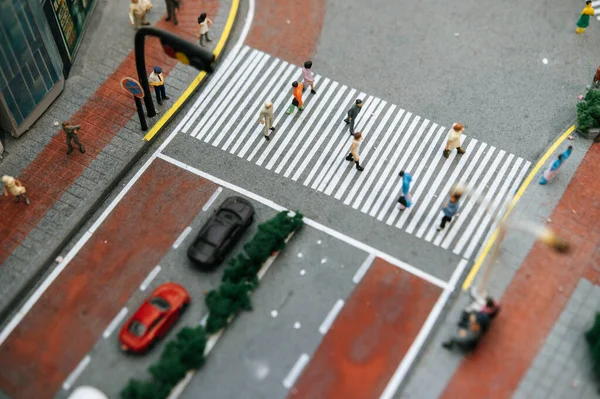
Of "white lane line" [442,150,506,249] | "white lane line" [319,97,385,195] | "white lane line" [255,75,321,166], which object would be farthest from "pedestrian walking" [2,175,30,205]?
"white lane line" [442,150,506,249]

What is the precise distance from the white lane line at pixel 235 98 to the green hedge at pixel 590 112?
12.4m

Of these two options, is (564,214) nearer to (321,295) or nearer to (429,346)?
(429,346)

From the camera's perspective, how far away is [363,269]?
2367cm

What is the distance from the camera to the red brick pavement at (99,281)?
2189 cm

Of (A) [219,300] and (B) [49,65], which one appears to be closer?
(A) [219,300]

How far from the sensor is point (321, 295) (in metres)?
23.2

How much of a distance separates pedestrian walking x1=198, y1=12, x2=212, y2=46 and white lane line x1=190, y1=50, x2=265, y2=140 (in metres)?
1.90

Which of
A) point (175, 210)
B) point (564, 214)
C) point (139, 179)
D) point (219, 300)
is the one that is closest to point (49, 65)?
point (139, 179)

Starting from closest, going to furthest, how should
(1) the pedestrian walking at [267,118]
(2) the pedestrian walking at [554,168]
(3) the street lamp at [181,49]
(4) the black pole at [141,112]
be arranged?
(3) the street lamp at [181,49]
(2) the pedestrian walking at [554,168]
(4) the black pole at [141,112]
(1) the pedestrian walking at [267,118]

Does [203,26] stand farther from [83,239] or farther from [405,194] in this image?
[405,194]

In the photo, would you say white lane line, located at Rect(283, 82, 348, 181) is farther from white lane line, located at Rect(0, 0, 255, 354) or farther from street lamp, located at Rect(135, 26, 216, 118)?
street lamp, located at Rect(135, 26, 216, 118)

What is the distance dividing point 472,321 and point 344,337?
4.00 metres

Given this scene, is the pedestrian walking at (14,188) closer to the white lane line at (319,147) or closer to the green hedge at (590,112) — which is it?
the white lane line at (319,147)

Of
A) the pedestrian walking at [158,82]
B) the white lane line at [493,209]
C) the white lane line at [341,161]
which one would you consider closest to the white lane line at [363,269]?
the white lane line at [341,161]
